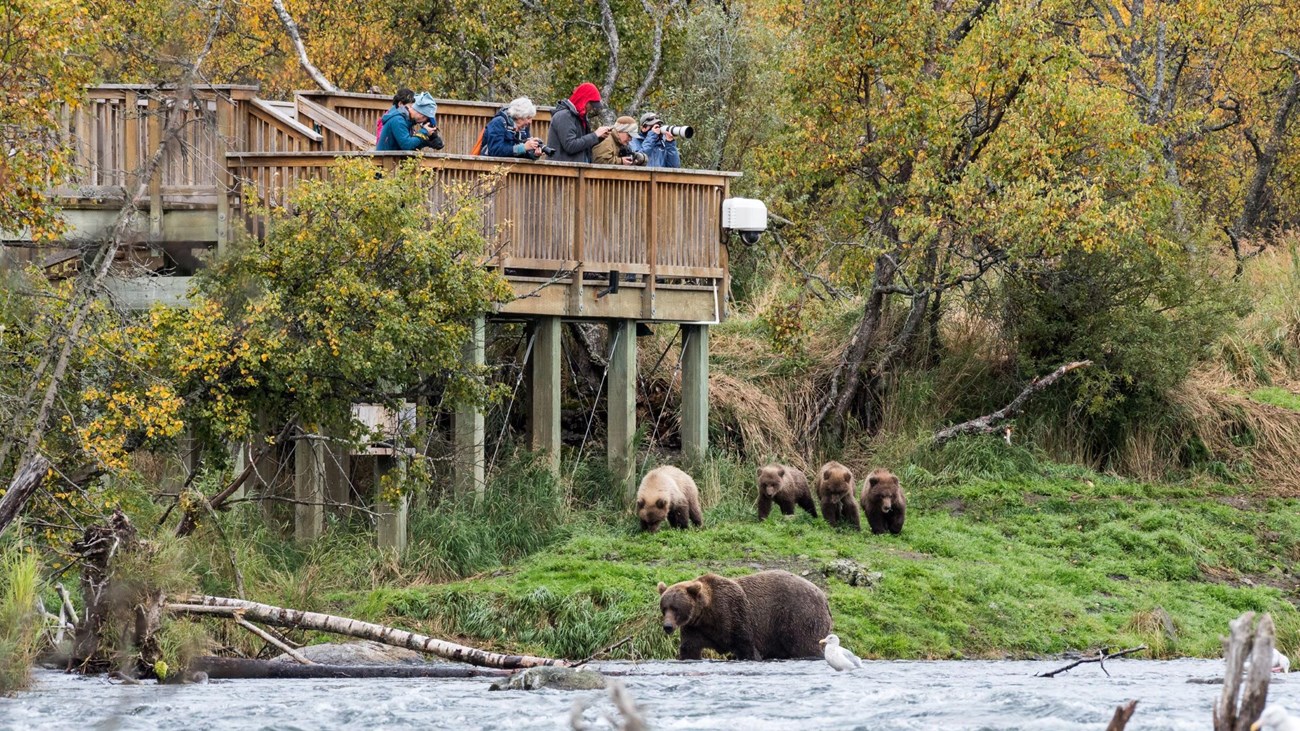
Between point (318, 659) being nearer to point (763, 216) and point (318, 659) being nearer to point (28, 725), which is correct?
point (28, 725)

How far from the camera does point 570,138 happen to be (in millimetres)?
21047

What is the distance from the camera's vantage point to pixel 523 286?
67.8 feet

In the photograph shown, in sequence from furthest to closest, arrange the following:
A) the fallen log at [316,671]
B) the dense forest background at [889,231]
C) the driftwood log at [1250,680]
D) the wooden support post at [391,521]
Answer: the dense forest background at [889,231]
the wooden support post at [391,521]
the fallen log at [316,671]
the driftwood log at [1250,680]

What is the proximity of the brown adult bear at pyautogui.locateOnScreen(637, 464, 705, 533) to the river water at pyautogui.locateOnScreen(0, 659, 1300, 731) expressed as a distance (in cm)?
502

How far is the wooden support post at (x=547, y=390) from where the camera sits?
69.1ft

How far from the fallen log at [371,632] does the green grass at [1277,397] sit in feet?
47.8

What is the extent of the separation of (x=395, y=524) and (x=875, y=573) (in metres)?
4.68

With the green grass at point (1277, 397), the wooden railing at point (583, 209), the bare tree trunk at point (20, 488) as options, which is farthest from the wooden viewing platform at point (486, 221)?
the green grass at point (1277, 397)

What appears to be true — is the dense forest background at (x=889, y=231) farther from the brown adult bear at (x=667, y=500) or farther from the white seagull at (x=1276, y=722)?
the white seagull at (x=1276, y=722)

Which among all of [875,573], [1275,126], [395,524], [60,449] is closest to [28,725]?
[60,449]

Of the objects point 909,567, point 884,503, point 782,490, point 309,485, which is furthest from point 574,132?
point 909,567

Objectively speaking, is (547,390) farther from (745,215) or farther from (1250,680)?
(1250,680)

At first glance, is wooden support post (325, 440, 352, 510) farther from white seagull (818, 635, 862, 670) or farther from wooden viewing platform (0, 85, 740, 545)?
white seagull (818, 635, 862, 670)

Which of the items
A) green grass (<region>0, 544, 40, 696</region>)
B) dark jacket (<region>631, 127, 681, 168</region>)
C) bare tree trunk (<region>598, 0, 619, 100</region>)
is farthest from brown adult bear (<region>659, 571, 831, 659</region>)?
bare tree trunk (<region>598, 0, 619, 100</region>)
